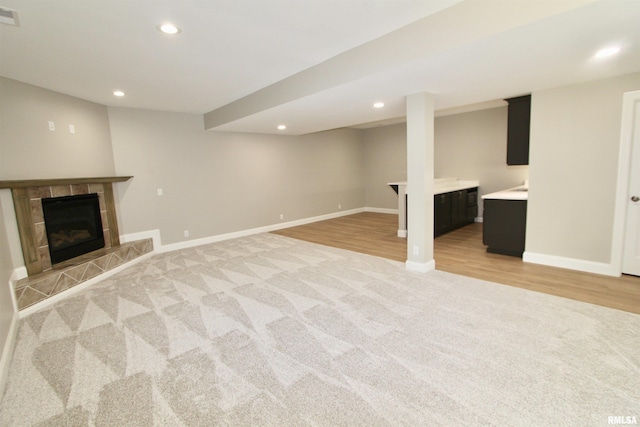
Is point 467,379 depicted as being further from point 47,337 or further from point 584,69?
point 47,337

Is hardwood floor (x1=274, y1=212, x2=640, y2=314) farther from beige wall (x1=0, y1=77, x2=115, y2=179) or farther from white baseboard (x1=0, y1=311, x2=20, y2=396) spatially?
white baseboard (x1=0, y1=311, x2=20, y2=396)

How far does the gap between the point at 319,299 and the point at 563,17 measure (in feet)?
10.2

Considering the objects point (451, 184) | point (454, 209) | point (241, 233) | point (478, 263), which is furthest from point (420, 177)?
point (241, 233)

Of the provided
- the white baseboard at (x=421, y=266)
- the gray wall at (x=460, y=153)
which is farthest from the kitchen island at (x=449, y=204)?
the white baseboard at (x=421, y=266)

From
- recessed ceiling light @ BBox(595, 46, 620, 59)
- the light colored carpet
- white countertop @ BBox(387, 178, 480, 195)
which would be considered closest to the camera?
the light colored carpet

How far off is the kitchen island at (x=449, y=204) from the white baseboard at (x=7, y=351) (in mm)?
5305

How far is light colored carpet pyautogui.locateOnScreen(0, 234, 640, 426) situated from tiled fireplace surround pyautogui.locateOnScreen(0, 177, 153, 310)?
29 cm

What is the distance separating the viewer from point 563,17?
1.95 metres

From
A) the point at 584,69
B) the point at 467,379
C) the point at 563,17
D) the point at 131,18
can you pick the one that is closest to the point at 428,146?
the point at 584,69

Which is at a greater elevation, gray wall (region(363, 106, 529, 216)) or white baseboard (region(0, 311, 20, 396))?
gray wall (region(363, 106, 529, 216))

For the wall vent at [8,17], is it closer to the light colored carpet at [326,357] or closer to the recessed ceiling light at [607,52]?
the light colored carpet at [326,357]

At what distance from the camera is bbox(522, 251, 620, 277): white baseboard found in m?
3.67

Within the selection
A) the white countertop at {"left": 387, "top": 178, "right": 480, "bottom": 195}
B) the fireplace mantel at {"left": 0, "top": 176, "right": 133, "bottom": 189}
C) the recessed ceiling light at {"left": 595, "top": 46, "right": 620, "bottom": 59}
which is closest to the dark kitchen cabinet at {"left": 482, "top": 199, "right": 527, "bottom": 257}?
the white countertop at {"left": 387, "top": 178, "right": 480, "bottom": 195}

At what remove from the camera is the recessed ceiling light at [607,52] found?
8.30 feet
